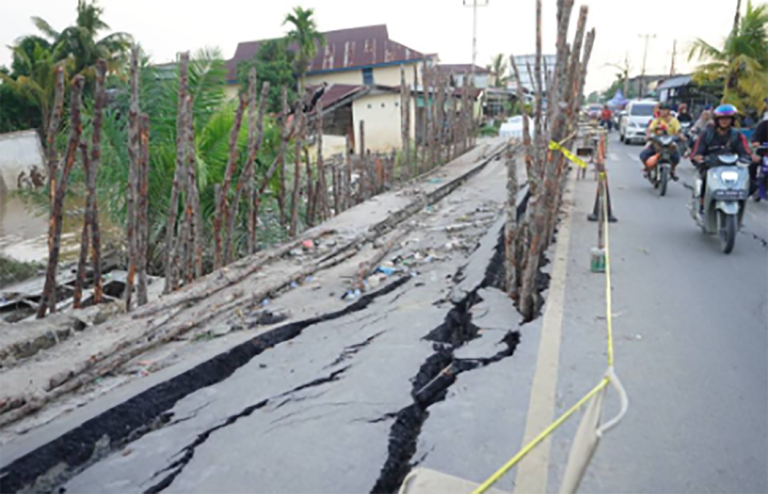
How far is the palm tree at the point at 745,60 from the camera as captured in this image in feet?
60.3

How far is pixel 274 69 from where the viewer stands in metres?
29.0

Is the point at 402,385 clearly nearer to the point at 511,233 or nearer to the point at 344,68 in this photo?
the point at 511,233

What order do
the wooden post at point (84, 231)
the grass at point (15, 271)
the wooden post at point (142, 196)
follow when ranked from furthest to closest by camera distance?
the grass at point (15, 271) → the wooden post at point (142, 196) → the wooden post at point (84, 231)

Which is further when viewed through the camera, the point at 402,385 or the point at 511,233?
the point at 511,233

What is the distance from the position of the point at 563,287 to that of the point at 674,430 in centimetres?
221

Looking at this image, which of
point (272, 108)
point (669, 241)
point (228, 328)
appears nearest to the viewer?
point (228, 328)

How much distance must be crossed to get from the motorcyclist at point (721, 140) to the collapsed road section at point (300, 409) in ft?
11.4

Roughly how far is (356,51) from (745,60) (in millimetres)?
23551

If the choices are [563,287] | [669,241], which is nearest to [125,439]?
[563,287]

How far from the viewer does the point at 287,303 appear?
14.9 feet

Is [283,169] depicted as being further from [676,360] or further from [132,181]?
[676,360]

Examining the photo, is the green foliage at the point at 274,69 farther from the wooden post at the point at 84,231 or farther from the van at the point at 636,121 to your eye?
the wooden post at the point at 84,231

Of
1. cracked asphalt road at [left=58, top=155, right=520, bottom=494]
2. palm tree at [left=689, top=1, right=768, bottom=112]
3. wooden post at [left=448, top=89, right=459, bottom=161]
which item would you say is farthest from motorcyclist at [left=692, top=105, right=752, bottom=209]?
palm tree at [left=689, top=1, right=768, bottom=112]

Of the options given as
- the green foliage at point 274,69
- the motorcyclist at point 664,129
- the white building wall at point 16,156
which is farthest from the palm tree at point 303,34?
the motorcyclist at point 664,129
